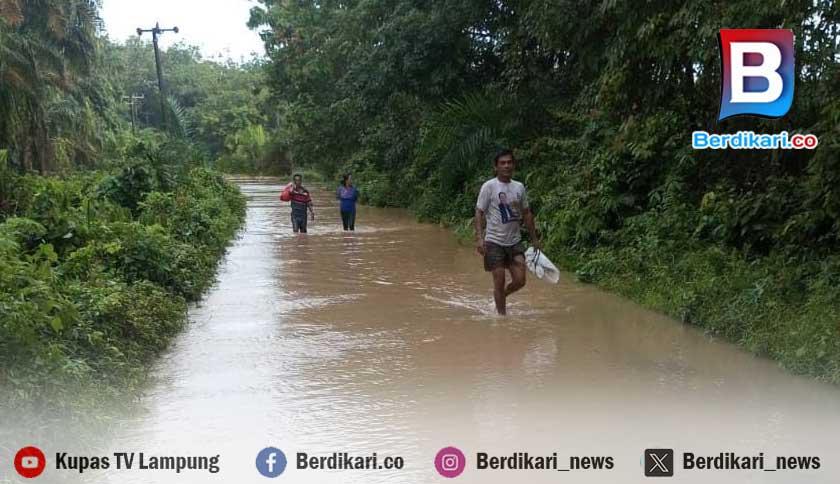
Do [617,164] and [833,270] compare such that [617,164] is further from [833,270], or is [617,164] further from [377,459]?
[377,459]

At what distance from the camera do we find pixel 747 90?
9664 mm

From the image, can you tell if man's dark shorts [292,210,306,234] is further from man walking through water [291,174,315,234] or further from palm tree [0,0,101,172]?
palm tree [0,0,101,172]

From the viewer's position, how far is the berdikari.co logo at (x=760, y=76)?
29.9 feet

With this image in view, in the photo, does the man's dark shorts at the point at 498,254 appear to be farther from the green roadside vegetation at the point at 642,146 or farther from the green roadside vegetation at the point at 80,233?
the green roadside vegetation at the point at 80,233

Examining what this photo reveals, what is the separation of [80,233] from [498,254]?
485 centimetres

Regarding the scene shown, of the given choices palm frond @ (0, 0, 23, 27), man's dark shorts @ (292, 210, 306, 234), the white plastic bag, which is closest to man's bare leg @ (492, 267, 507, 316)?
the white plastic bag

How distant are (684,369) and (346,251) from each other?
9293 mm

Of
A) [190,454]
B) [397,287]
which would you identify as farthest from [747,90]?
[190,454]

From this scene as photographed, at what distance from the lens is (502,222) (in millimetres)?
8805

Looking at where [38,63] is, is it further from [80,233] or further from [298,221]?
[80,233]

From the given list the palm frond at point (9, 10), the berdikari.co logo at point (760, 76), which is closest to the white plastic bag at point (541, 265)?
the berdikari.co logo at point (760, 76)

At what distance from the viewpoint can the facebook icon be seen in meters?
4.99

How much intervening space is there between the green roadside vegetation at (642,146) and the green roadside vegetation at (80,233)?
17.0 ft

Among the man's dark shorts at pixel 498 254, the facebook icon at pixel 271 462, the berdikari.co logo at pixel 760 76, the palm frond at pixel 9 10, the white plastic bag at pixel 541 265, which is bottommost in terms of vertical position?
the facebook icon at pixel 271 462
